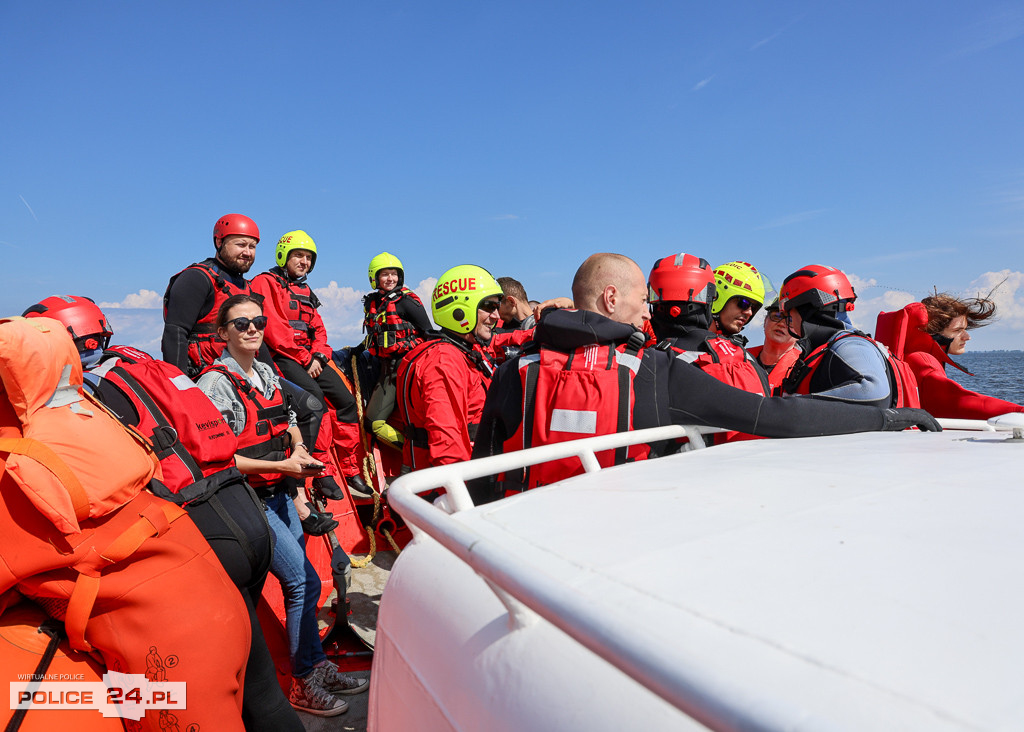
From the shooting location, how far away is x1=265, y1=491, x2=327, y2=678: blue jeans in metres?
3.58

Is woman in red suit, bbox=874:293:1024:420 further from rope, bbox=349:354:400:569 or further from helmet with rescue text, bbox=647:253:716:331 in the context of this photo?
rope, bbox=349:354:400:569

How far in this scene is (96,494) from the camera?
1825 mm

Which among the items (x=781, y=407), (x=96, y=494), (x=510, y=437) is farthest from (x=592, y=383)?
(x=96, y=494)

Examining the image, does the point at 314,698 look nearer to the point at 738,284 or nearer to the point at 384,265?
the point at 738,284

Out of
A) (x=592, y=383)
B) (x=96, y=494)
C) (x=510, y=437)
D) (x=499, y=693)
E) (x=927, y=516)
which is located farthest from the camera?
(x=510, y=437)

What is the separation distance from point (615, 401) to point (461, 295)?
2.73m

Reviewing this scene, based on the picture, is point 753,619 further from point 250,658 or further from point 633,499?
point 250,658

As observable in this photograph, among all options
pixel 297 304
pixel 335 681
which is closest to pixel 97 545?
pixel 335 681

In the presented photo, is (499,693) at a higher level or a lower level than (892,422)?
lower

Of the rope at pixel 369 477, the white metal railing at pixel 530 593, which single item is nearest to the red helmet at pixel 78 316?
the white metal railing at pixel 530 593

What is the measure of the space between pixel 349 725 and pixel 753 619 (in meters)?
3.54

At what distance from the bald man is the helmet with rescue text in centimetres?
78

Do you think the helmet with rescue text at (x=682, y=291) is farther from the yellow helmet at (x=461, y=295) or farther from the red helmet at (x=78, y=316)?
the red helmet at (x=78, y=316)

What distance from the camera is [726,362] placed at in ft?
11.4
